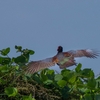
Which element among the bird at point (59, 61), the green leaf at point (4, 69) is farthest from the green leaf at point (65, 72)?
the green leaf at point (4, 69)

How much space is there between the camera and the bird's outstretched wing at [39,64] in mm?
2760

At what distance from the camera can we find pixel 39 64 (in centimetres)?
301

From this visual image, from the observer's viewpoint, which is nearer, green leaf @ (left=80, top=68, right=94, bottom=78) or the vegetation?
the vegetation

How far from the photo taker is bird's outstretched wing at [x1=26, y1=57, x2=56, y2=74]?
2.76 metres

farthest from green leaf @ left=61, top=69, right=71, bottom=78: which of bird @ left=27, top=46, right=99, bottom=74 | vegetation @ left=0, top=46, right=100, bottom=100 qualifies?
bird @ left=27, top=46, right=99, bottom=74

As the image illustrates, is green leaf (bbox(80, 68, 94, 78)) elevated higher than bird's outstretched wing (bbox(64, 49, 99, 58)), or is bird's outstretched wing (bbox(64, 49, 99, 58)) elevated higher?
bird's outstretched wing (bbox(64, 49, 99, 58))

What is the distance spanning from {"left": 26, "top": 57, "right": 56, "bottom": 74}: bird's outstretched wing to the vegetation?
0.06 metres

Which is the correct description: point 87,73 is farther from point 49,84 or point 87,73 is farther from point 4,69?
point 4,69

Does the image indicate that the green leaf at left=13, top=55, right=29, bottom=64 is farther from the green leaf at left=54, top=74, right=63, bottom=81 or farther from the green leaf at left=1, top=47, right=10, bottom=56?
the green leaf at left=54, top=74, right=63, bottom=81

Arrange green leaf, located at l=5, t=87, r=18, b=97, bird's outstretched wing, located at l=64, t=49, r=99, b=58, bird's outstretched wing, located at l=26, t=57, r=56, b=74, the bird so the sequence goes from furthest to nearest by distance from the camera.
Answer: bird's outstretched wing, located at l=64, t=49, r=99, b=58 < the bird < bird's outstretched wing, located at l=26, t=57, r=56, b=74 < green leaf, located at l=5, t=87, r=18, b=97

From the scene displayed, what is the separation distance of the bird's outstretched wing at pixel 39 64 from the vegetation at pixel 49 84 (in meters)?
0.06

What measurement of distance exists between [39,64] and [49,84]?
432 mm

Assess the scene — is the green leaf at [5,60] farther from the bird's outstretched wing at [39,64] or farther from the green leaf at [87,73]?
the green leaf at [87,73]

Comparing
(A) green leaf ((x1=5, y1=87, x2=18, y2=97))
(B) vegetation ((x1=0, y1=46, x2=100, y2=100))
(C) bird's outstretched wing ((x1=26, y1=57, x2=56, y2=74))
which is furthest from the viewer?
(C) bird's outstretched wing ((x1=26, y1=57, x2=56, y2=74))
